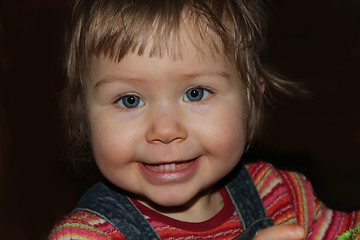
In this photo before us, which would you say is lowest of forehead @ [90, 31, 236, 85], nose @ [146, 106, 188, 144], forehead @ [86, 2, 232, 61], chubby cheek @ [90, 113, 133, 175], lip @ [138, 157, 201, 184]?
lip @ [138, 157, 201, 184]

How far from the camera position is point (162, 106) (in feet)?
3.12

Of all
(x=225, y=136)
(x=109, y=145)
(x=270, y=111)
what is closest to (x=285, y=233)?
(x=225, y=136)

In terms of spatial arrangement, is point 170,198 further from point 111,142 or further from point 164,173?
point 111,142

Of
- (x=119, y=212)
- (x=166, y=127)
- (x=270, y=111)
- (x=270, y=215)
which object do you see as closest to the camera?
(x=166, y=127)

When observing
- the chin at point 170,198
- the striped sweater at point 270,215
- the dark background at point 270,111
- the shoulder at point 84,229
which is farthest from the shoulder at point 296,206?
the dark background at point 270,111

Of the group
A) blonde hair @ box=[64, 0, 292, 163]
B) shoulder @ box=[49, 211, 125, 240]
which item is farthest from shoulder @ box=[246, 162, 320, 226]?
shoulder @ box=[49, 211, 125, 240]

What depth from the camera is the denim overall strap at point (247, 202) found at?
3.67 feet

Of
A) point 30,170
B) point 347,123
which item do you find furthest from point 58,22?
point 347,123

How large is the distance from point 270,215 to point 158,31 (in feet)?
1.61

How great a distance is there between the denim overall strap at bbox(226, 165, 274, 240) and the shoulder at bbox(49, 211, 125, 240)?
28 cm

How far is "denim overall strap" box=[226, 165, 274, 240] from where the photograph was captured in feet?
3.67

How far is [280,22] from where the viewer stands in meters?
3.15

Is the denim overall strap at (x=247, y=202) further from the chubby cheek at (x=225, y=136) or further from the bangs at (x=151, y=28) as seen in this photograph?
the bangs at (x=151, y=28)

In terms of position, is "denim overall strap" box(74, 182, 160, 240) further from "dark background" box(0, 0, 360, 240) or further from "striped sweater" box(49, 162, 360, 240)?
"dark background" box(0, 0, 360, 240)
